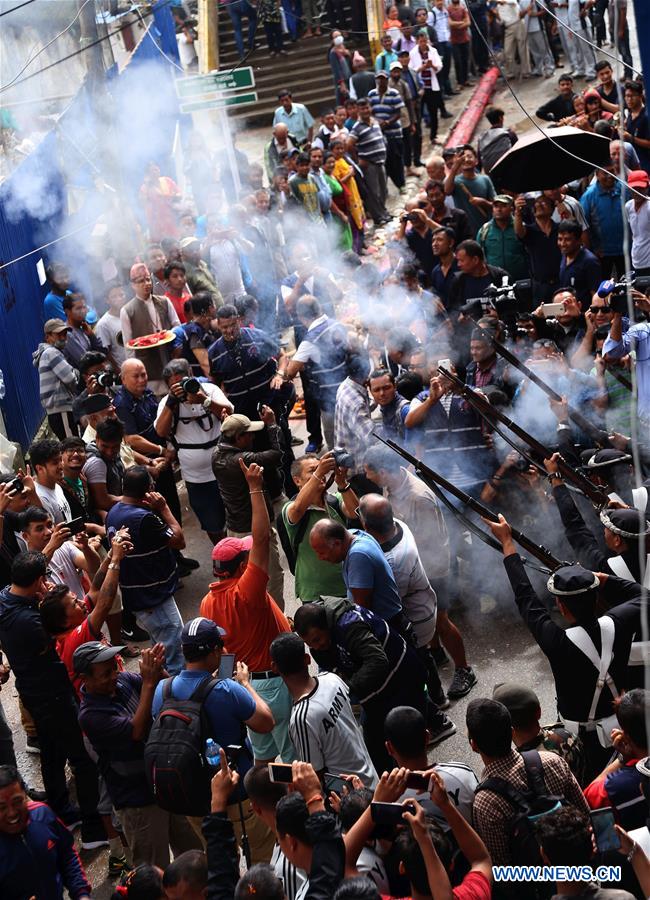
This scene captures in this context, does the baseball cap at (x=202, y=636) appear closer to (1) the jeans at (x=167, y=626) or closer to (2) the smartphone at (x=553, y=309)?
(1) the jeans at (x=167, y=626)

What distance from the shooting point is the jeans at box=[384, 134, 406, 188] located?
1576cm

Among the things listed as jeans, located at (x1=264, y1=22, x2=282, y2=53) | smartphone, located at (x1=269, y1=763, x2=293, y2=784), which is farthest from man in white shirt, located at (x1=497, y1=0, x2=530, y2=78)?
smartphone, located at (x1=269, y1=763, x2=293, y2=784)

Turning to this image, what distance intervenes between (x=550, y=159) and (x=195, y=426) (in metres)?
4.10

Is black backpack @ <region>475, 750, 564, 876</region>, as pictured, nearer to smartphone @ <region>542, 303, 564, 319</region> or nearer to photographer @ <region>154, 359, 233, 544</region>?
smartphone @ <region>542, 303, 564, 319</region>

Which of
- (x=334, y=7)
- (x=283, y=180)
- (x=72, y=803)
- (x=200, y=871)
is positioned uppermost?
(x=334, y=7)

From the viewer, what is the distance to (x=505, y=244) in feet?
31.6

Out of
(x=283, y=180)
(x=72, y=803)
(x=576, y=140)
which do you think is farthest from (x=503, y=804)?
(x=283, y=180)

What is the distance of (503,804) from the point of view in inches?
149

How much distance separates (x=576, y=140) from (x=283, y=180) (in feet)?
16.1

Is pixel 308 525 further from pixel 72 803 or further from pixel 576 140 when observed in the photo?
pixel 576 140

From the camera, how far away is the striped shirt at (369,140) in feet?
48.7

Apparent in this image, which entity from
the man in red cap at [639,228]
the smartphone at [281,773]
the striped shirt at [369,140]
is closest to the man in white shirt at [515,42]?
the striped shirt at [369,140]

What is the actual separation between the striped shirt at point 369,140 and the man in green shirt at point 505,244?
5.61 metres

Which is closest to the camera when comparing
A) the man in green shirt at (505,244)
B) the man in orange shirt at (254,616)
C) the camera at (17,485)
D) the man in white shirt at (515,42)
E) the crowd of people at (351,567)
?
the crowd of people at (351,567)
